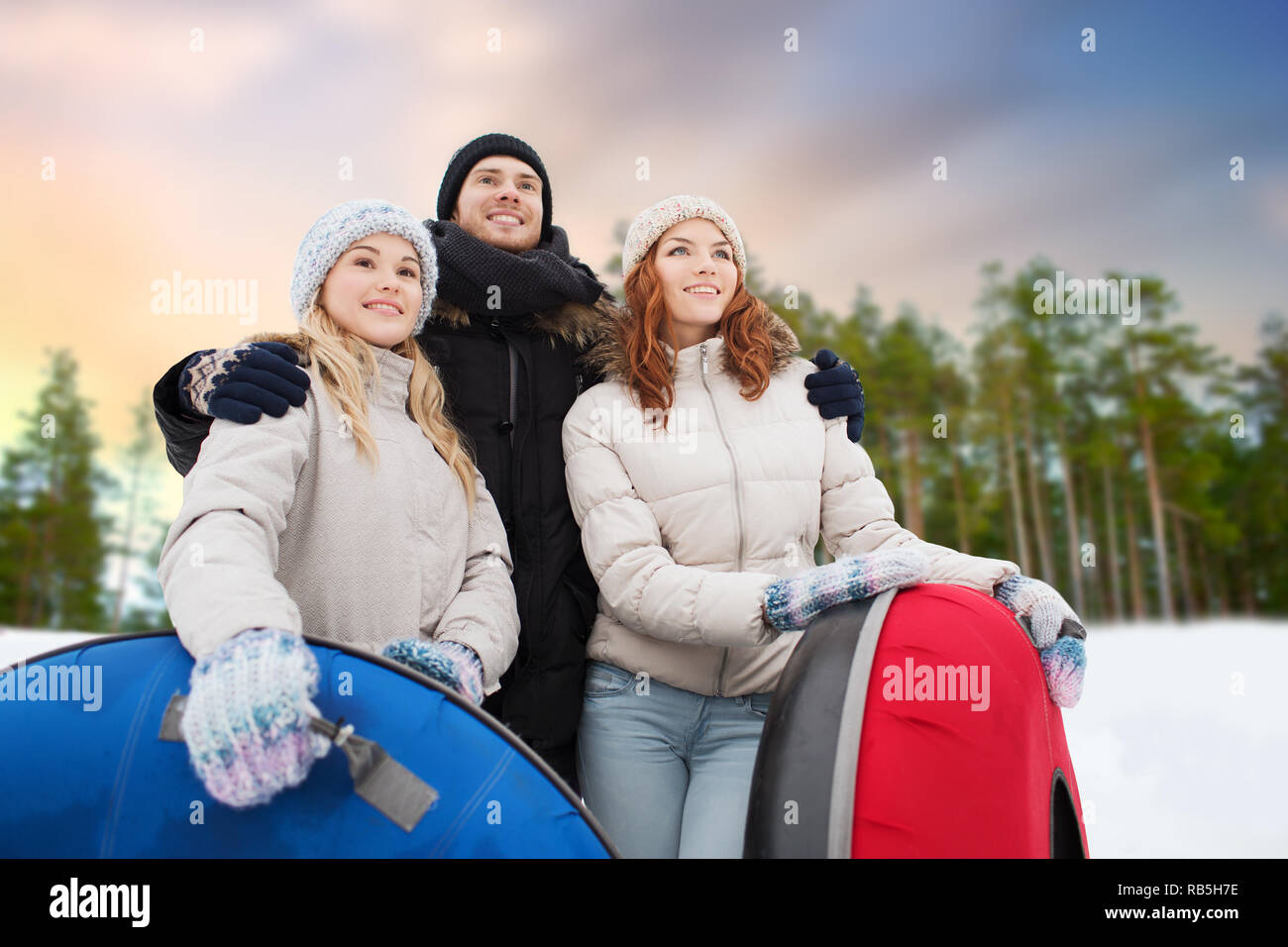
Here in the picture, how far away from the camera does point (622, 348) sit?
8.13ft

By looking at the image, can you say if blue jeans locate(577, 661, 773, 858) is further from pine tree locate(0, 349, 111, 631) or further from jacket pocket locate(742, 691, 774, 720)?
pine tree locate(0, 349, 111, 631)

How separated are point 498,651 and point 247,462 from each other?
27.0 inches

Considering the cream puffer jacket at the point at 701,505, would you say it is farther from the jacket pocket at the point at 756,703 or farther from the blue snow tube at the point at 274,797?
the blue snow tube at the point at 274,797

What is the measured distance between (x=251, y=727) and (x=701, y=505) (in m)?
1.26

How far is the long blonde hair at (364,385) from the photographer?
6.28 feet

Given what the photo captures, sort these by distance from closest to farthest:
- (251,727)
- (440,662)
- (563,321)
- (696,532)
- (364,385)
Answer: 1. (251,727)
2. (440,662)
3. (364,385)
4. (696,532)
5. (563,321)

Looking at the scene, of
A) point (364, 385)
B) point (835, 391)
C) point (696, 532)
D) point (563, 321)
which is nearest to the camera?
point (364, 385)

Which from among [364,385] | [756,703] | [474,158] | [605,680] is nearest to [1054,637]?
[756,703]

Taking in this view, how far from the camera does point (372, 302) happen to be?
2123mm

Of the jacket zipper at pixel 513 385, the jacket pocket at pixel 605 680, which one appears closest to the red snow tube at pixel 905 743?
the jacket pocket at pixel 605 680

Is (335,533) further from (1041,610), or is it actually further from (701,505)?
(1041,610)

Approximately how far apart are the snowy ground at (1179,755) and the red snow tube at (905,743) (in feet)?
9.28

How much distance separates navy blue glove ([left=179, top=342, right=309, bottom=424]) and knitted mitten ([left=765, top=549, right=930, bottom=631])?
113 cm
